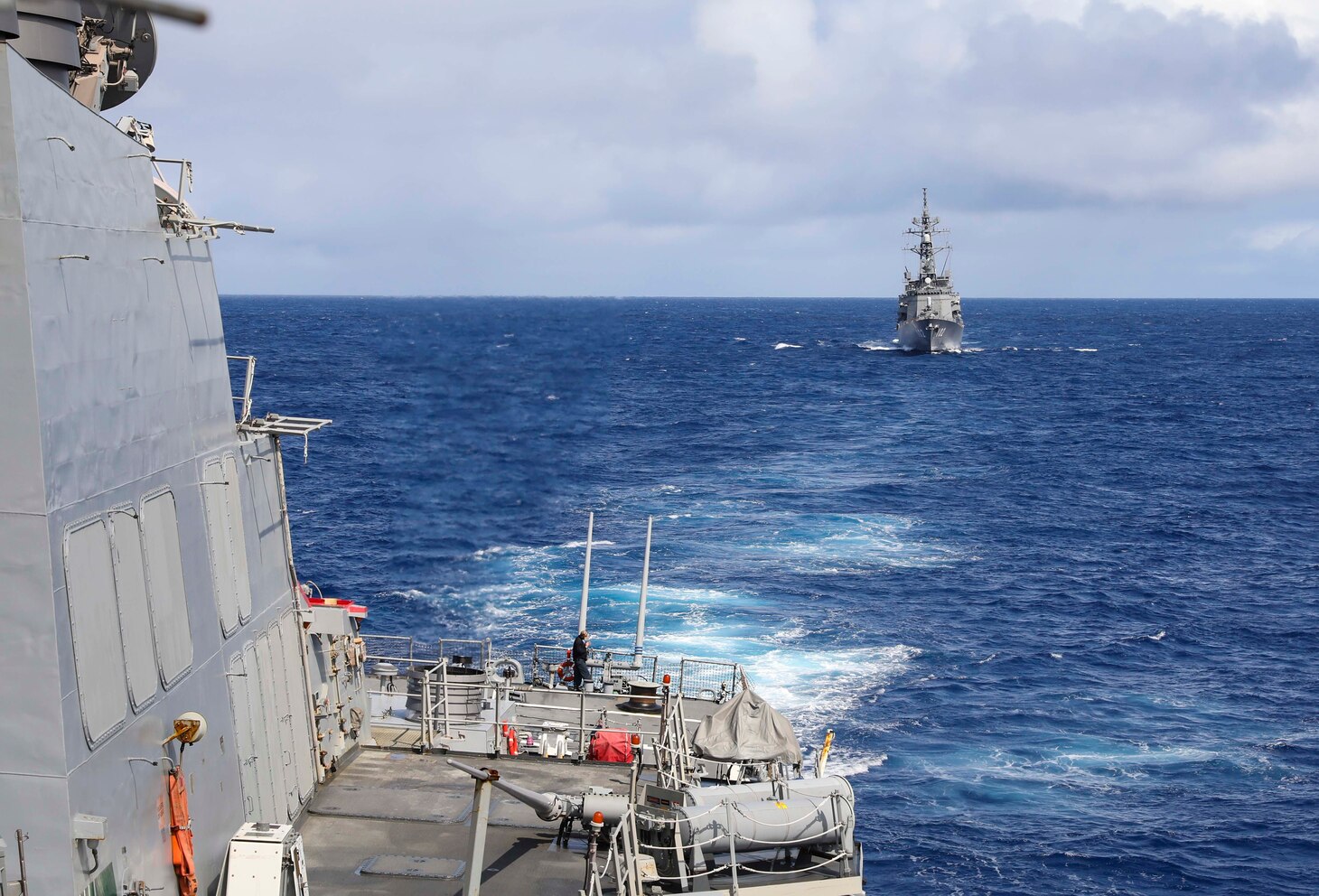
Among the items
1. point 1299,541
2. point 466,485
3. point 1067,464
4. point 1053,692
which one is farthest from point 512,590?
point 1067,464

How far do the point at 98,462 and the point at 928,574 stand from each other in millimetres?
47557

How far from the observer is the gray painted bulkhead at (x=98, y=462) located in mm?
9500

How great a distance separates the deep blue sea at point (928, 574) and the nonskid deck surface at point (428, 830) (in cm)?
1319

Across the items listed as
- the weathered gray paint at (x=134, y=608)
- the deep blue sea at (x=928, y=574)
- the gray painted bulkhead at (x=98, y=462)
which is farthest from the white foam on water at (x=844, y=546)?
the weathered gray paint at (x=134, y=608)

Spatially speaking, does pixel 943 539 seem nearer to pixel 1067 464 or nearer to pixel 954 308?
pixel 1067 464

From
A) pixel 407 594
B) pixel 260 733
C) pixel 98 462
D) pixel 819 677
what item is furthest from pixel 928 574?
pixel 98 462

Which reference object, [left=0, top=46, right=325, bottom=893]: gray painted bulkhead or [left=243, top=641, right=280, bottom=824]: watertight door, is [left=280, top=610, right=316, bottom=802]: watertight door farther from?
[left=0, top=46, right=325, bottom=893]: gray painted bulkhead

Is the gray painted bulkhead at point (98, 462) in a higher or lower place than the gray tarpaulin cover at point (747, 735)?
higher

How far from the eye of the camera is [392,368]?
393 ft

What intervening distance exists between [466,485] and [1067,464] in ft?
147

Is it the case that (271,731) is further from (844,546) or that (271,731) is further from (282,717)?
(844,546)

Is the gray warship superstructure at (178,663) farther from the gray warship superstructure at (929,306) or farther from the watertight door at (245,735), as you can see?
the gray warship superstructure at (929,306)

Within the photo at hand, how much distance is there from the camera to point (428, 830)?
1648 centimetres

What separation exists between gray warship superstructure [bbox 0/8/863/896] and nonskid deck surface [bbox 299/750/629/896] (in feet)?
0.16
